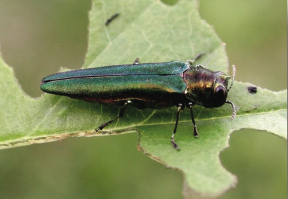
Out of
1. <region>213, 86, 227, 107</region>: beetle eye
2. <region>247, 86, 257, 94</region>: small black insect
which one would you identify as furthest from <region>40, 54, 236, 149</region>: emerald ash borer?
<region>247, 86, 257, 94</region>: small black insect

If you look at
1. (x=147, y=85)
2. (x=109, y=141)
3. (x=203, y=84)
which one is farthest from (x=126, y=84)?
(x=109, y=141)

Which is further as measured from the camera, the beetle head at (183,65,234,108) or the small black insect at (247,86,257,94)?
the small black insect at (247,86,257,94)

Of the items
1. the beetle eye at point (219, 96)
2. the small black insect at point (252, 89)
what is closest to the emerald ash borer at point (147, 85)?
→ the beetle eye at point (219, 96)

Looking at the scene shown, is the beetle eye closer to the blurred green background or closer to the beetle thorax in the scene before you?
the beetle thorax

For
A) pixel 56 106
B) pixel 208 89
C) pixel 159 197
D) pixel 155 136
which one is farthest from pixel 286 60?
pixel 56 106

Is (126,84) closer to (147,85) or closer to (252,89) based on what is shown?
(147,85)

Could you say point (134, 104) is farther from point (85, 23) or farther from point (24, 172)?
point (85, 23)

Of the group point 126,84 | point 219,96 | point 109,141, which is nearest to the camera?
point 219,96
